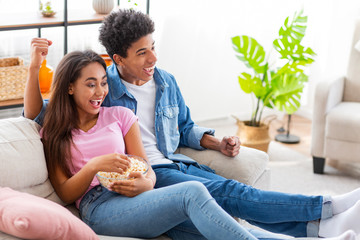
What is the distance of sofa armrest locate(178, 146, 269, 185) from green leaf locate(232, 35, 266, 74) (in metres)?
1.19

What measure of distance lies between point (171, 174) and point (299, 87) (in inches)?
63.5

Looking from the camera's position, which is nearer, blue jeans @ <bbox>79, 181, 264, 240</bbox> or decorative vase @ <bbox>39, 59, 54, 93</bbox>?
blue jeans @ <bbox>79, 181, 264, 240</bbox>

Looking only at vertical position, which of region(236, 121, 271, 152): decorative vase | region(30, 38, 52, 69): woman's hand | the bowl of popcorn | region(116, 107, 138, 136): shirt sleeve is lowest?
region(236, 121, 271, 152): decorative vase

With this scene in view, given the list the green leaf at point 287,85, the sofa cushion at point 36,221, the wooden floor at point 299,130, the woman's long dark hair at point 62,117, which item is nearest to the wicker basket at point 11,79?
the woman's long dark hair at point 62,117

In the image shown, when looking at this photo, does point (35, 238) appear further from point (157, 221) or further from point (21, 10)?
point (21, 10)

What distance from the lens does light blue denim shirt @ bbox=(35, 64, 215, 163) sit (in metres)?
2.21

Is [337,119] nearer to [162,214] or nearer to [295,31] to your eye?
[295,31]

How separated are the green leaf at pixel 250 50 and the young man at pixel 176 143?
1.10 meters

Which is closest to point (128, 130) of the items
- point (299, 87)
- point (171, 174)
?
point (171, 174)

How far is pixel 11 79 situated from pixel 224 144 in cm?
119

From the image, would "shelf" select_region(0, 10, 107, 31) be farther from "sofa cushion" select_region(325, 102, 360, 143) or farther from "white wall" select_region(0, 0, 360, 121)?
"sofa cushion" select_region(325, 102, 360, 143)

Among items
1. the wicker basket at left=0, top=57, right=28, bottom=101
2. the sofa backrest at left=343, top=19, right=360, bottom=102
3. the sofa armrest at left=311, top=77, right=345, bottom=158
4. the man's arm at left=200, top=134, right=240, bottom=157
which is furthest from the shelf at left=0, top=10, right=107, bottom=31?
the sofa backrest at left=343, top=19, right=360, bottom=102

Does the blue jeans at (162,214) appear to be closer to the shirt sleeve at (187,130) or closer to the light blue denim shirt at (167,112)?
the light blue denim shirt at (167,112)

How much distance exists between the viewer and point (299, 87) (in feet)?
11.4
